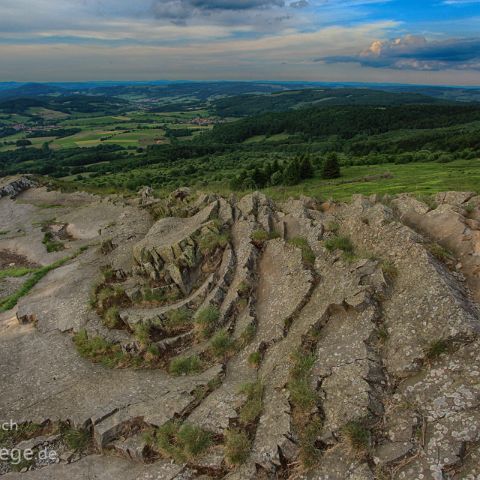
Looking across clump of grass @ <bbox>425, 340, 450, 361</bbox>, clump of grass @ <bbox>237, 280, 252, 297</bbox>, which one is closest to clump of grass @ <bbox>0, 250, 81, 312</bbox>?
clump of grass @ <bbox>237, 280, 252, 297</bbox>

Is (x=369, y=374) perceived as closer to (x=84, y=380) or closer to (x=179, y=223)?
(x=84, y=380)

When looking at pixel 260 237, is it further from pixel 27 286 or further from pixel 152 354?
pixel 27 286

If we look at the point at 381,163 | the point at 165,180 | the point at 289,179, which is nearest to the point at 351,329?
the point at 289,179

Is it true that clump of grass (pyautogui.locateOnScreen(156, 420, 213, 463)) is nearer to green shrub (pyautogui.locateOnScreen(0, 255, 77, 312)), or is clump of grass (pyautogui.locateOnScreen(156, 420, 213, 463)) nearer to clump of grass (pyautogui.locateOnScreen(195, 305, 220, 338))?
clump of grass (pyautogui.locateOnScreen(195, 305, 220, 338))

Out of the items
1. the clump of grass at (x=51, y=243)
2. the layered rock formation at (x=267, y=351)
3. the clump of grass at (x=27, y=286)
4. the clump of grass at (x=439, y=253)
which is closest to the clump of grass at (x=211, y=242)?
the layered rock formation at (x=267, y=351)

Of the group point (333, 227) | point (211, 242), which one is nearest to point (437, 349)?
point (333, 227)

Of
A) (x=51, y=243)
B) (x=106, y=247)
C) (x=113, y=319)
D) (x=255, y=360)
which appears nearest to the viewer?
(x=255, y=360)
